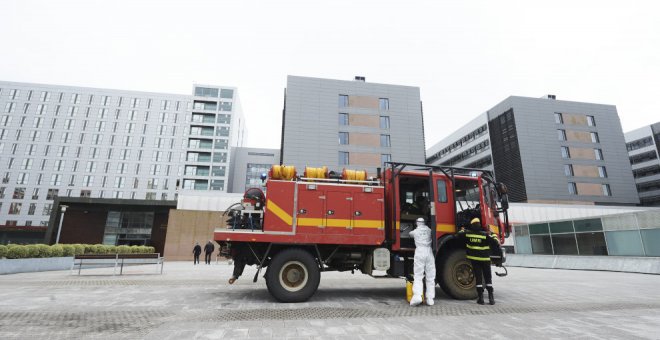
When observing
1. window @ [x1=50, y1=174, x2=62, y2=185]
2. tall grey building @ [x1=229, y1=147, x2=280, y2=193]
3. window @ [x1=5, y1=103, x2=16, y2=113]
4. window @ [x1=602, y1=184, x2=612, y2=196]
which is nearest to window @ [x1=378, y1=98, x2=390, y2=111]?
window @ [x1=602, y1=184, x2=612, y2=196]

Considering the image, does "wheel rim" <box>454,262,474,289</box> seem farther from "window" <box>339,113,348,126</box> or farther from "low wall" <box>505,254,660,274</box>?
"window" <box>339,113,348,126</box>

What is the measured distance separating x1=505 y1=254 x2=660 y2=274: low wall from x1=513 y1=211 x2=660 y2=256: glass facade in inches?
34.5

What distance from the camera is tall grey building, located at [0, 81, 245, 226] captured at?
67.4 metres

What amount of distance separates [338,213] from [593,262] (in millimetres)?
18668

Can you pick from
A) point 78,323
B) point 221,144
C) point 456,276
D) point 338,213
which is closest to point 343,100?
point 221,144

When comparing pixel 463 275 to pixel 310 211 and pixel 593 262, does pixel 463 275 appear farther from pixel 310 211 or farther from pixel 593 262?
pixel 593 262

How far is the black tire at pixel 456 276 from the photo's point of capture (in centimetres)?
768

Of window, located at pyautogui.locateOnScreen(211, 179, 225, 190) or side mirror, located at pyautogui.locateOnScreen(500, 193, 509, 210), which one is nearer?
side mirror, located at pyautogui.locateOnScreen(500, 193, 509, 210)

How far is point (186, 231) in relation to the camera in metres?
30.0

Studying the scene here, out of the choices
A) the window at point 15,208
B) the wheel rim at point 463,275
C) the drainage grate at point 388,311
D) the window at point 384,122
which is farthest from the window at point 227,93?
the drainage grate at point 388,311

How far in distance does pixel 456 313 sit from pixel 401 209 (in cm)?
288

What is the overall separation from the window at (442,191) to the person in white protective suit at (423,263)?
1.04 meters

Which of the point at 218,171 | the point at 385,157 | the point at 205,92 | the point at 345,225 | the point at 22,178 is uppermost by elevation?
the point at 205,92

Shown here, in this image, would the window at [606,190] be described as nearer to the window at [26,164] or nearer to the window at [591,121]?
the window at [591,121]
